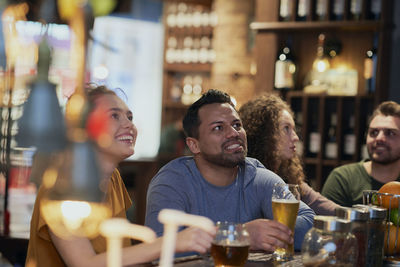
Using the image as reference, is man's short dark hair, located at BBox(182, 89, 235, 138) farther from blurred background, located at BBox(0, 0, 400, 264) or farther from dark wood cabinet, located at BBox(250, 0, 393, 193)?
dark wood cabinet, located at BBox(250, 0, 393, 193)

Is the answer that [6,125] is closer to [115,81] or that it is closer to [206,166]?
[206,166]

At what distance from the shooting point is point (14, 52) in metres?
2.65

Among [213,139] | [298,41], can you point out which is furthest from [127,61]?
[213,139]

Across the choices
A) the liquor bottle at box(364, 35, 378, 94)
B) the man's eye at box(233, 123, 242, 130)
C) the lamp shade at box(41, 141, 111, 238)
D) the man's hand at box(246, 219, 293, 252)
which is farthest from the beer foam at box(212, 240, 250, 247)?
the liquor bottle at box(364, 35, 378, 94)

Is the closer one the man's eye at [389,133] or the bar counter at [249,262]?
the bar counter at [249,262]

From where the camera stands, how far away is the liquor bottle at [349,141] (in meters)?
3.94

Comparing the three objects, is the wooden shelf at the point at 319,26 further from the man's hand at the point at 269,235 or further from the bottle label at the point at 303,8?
the man's hand at the point at 269,235

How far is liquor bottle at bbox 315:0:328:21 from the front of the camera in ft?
13.1

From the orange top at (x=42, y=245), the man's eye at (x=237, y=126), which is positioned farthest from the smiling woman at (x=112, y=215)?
the man's eye at (x=237, y=126)

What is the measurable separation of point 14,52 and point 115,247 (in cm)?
214

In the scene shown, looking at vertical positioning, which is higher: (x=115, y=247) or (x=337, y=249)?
(x=115, y=247)


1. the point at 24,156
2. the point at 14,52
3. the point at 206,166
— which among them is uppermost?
the point at 14,52

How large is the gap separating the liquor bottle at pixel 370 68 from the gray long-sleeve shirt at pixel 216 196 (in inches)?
78.7

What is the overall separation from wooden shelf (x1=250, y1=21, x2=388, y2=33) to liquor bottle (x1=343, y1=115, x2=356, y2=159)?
630 mm
